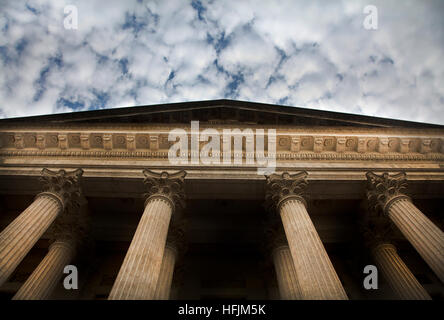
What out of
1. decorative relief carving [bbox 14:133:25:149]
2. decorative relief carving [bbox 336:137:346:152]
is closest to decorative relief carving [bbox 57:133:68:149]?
decorative relief carving [bbox 14:133:25:149]

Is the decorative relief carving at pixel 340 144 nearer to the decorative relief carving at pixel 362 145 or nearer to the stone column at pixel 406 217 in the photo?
the decorative relief carving at pixel 362 145

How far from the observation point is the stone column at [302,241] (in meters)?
9.20

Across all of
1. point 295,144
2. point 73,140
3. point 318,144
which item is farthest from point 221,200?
point 73,140

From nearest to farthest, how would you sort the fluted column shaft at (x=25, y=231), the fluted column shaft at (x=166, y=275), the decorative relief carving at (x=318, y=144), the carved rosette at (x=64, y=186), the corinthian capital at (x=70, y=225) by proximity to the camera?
the fluted column shaft at (x=25, y=231) < the fluted column shaft at (x=166, y=275) < the carved rosette at (x=64, y=186) < the corinthian capital at (x=70, y=225) < the decorative relief carving at (x=318, y=144)

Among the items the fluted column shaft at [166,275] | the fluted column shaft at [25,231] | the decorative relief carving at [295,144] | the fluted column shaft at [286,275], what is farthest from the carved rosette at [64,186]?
the decorative relief carving at [295,144]

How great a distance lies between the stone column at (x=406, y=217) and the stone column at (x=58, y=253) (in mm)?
13315

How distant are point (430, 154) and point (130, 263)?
15382 mm

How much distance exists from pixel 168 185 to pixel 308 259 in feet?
21.3
